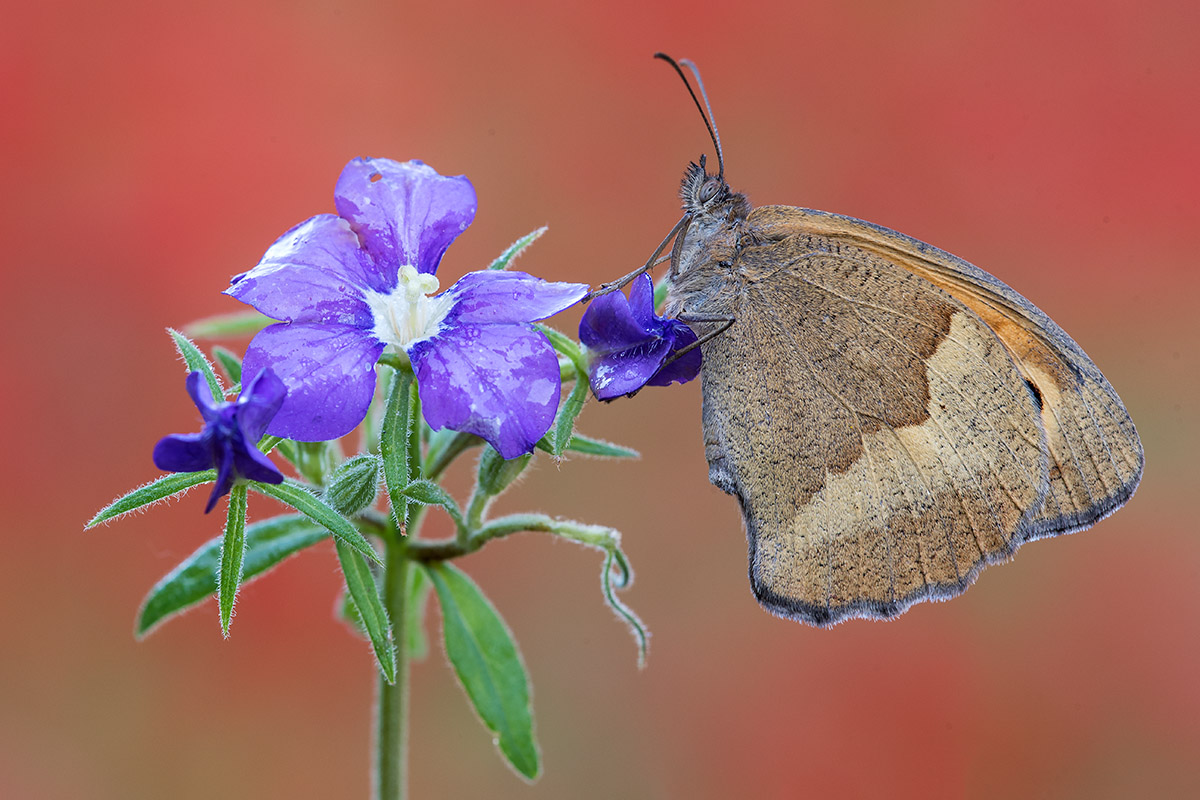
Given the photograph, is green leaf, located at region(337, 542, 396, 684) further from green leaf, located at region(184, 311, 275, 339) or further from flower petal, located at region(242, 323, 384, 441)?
green leaf, located at region(184, 311, 275, 339)

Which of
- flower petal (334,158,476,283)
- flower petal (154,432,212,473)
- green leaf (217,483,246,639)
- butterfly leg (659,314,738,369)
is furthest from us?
butterfly leg (659,314,738,369)

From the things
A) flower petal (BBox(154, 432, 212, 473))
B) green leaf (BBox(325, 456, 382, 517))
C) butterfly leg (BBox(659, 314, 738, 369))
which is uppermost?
butterfly leg (BBox(659, 314, 738, 369))

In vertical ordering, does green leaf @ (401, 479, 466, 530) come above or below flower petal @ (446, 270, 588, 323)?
below

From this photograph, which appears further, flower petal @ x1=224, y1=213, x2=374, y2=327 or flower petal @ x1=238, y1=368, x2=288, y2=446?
flower petal @ x1=224, y1=213, x2=374, y2=327

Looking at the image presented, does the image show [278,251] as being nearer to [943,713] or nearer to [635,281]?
[635,281]

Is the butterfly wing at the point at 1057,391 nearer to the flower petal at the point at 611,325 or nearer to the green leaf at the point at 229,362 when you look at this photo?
the flower petal at the point at 611,325

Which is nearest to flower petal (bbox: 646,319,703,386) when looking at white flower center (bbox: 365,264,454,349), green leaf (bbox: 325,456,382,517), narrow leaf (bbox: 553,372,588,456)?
narrow leaf (bbox: 553,372,588,456)

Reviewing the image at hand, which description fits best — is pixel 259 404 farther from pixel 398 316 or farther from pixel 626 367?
pixel 626 367
